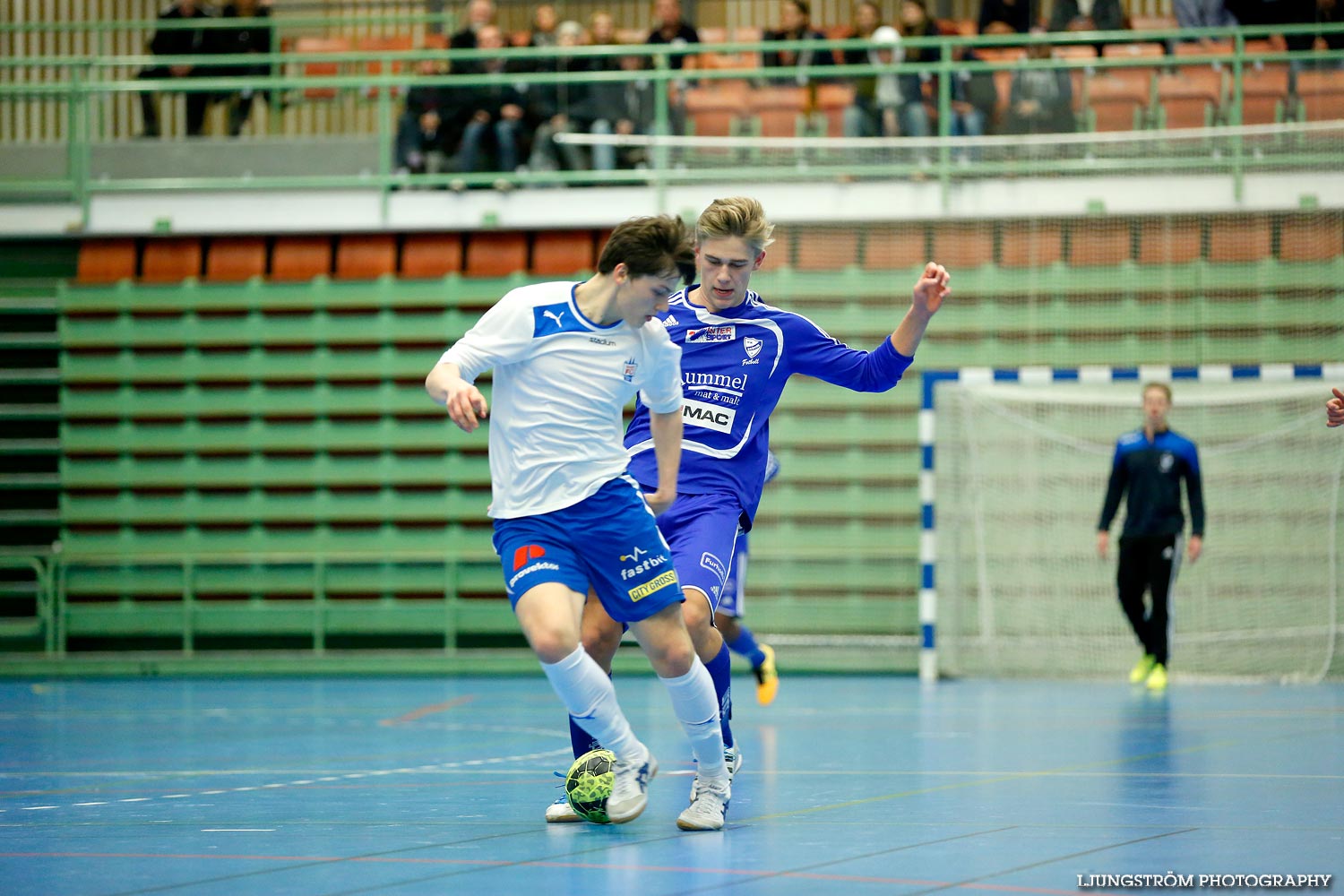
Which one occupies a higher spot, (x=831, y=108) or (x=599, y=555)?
(x=831, y=108)

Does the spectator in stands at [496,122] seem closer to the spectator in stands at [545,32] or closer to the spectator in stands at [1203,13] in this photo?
the spectator in stands at [545,32]

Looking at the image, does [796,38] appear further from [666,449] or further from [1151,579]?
[666,449]

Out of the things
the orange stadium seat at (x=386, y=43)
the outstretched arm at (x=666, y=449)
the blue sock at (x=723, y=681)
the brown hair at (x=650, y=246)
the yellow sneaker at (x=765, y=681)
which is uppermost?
the orange stadium seat at (x=386, y=43)

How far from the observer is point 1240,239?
539 inches

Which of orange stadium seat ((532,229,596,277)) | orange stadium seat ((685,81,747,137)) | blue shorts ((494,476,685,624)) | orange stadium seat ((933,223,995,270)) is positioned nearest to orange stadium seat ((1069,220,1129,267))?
orange stadium seat ((933,223,995,270))

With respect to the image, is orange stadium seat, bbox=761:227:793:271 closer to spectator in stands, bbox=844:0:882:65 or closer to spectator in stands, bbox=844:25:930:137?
spectator in stands, bbox=844:25:930:137

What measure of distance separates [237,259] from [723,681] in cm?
1133

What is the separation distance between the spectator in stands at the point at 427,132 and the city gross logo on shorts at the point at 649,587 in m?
10.7

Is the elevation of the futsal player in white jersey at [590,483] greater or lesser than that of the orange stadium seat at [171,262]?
lesser

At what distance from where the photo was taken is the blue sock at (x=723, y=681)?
6125mm

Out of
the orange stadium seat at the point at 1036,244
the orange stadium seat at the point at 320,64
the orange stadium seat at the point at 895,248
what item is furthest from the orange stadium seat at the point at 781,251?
the orange stadium seat at the point at 320,64

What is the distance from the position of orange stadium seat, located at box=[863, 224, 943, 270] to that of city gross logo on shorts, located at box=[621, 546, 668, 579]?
32.5ft

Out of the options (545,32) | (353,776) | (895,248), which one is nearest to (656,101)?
(545,32)

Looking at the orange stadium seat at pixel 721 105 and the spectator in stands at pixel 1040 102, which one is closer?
the spectator in stands at pixel 1040 102
